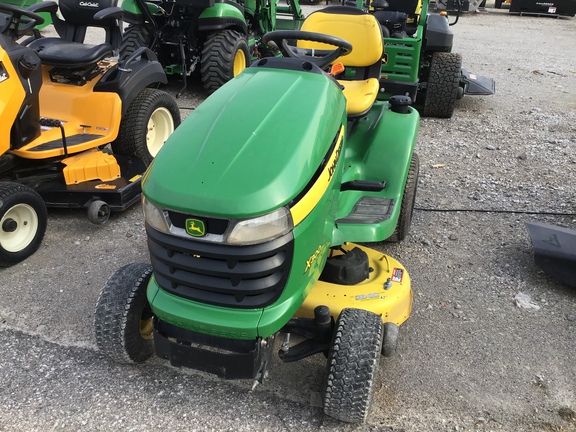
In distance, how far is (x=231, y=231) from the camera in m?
1.73

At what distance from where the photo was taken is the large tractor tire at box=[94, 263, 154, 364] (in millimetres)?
2170

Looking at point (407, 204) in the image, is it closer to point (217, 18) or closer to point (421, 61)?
point (421, 61)

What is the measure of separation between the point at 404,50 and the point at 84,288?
3.96m

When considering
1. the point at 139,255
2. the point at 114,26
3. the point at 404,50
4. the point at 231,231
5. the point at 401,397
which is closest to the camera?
the point at 231,231

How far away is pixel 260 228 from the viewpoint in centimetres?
174

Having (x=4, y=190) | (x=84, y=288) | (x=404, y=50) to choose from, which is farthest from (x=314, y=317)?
(x=404, y=50)

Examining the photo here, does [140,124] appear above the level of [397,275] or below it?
above

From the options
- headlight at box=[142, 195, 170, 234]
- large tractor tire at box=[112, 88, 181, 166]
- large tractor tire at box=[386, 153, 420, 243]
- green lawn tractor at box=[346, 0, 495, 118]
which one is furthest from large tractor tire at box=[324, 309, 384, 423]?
green lawn tractor at box=[346, 0, 495, 118]

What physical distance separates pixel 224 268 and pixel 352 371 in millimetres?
584

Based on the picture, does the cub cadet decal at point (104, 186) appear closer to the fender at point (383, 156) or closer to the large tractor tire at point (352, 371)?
the fender at point (383, 156)

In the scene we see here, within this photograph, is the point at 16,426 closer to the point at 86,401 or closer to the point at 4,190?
the point at 86,401

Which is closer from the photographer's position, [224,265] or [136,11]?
[224,265]

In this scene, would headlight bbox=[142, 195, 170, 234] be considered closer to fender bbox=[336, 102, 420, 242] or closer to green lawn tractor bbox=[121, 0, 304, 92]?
fender bbox=[336, 102, 420, 242]

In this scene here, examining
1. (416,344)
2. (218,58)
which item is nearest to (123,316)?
(416,344)
